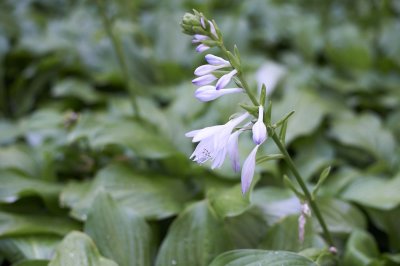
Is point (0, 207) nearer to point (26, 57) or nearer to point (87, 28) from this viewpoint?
point (26, 57)

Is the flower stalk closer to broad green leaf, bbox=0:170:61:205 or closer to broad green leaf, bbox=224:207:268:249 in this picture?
broad green leaf, bbox=224:207:268:249

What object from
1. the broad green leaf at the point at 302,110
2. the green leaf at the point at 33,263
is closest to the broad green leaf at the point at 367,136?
the broad green leaf at the point at 302,110

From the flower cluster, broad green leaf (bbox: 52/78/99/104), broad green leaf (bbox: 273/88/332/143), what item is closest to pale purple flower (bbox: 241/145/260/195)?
the flower cluster

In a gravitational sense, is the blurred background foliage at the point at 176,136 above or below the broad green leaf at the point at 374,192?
above

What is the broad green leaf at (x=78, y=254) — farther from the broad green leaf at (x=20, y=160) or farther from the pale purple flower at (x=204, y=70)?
the broad green leaf at (x=20, y=160)

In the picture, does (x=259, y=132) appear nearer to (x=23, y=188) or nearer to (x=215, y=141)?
(x=215, y=141)

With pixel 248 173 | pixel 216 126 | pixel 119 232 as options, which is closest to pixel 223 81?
pixel 216 126

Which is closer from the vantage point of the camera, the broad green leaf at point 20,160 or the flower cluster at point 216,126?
the flower cluster at point 216,126
